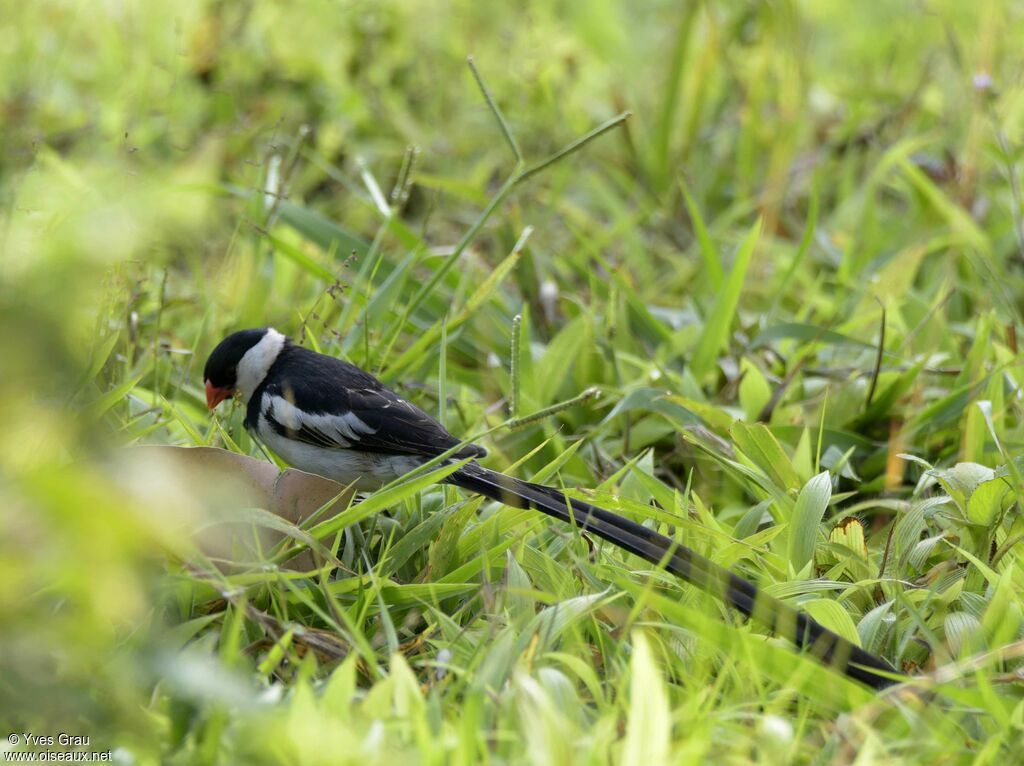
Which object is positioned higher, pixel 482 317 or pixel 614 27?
pixel 614 27

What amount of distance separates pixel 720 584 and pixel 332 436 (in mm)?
1206

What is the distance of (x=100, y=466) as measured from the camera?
129 centimetres

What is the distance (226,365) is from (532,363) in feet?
3.19

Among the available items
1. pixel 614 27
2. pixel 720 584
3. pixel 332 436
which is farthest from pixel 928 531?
pixel 614 27

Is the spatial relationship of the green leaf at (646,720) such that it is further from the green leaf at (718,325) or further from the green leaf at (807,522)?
the green leaf at (718,325)

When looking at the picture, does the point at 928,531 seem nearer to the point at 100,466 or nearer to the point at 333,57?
the point at 100,466

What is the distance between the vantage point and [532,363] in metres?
3.56

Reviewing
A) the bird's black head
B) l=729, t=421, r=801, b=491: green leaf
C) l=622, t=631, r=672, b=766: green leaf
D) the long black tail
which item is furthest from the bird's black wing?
l=622, t=631, r=672, b=766: green leaf

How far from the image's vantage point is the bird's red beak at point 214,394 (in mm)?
3172

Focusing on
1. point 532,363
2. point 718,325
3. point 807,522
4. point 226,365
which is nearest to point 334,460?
point 226,365

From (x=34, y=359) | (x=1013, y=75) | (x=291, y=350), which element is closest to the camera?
(x=34, y=359)
